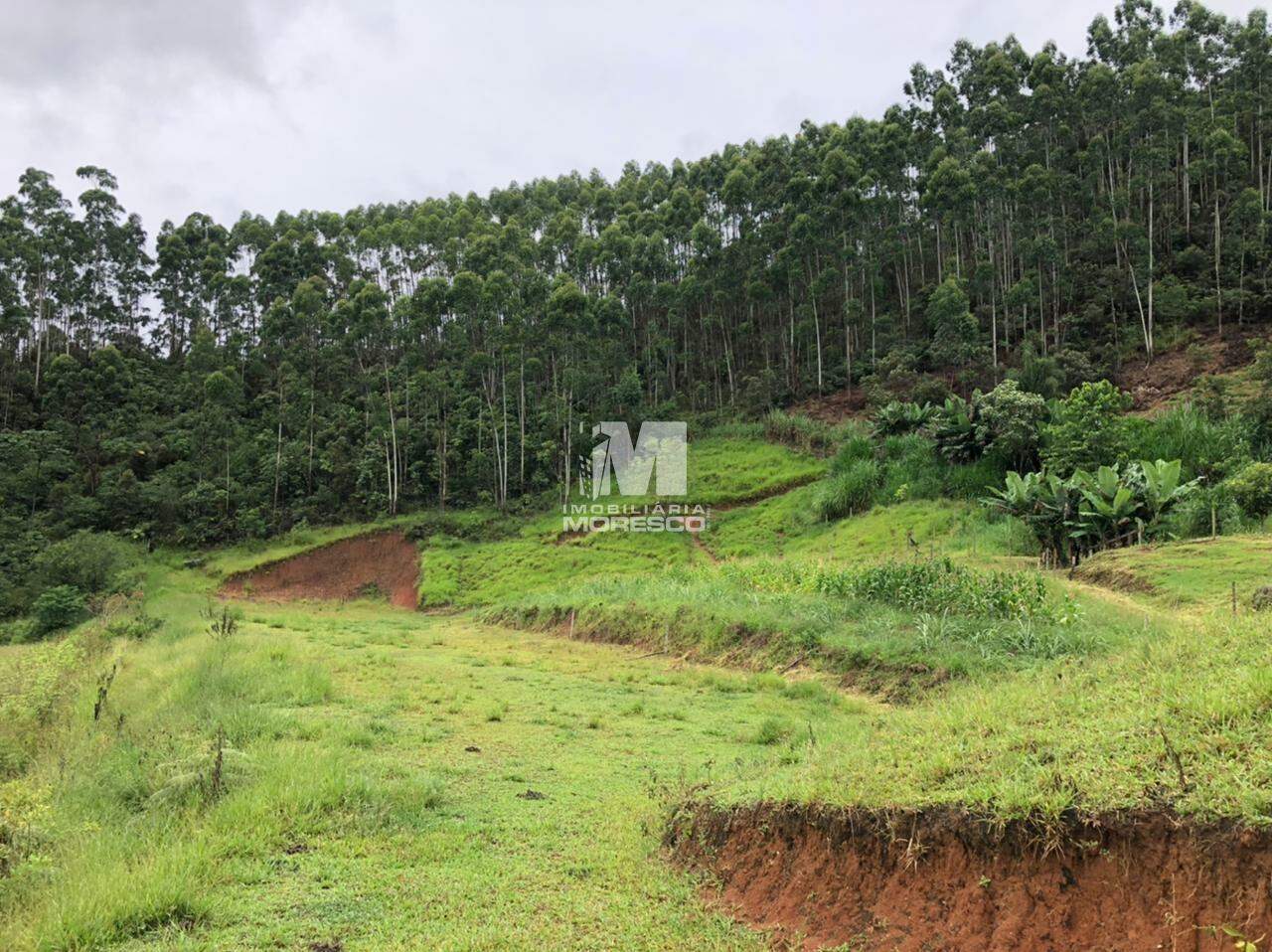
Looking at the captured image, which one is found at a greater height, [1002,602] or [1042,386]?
[1042,386]

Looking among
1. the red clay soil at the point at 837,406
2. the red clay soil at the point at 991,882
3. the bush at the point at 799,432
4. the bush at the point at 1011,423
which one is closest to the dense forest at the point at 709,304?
the red clay soil at the point at 837,406

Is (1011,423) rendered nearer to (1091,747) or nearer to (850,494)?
(850,494)

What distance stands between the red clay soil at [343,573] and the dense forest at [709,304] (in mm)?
3852

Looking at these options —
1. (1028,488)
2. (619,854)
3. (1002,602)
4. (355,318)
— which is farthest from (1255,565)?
(355,318)

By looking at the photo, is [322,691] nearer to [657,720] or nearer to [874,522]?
[657,720]

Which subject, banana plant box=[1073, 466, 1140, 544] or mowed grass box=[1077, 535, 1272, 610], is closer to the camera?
mowed grass box=[1077, 535, 1272, 610]

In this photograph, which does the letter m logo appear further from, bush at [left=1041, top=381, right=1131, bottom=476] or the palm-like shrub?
the palm-like shrub

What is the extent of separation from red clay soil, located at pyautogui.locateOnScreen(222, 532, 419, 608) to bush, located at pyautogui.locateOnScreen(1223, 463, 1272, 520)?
90.3 feet

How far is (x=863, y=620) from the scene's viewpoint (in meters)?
13.0

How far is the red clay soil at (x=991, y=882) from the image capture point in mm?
3117

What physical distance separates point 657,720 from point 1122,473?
1391 centimetres

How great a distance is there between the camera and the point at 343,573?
3409cm

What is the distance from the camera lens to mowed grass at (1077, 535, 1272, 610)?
10.1 meters

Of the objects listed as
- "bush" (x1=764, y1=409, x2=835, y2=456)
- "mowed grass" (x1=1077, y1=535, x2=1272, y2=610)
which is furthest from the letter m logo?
"mowed grass" (x1=1077, y1=535, x2=1272, y2=610)
